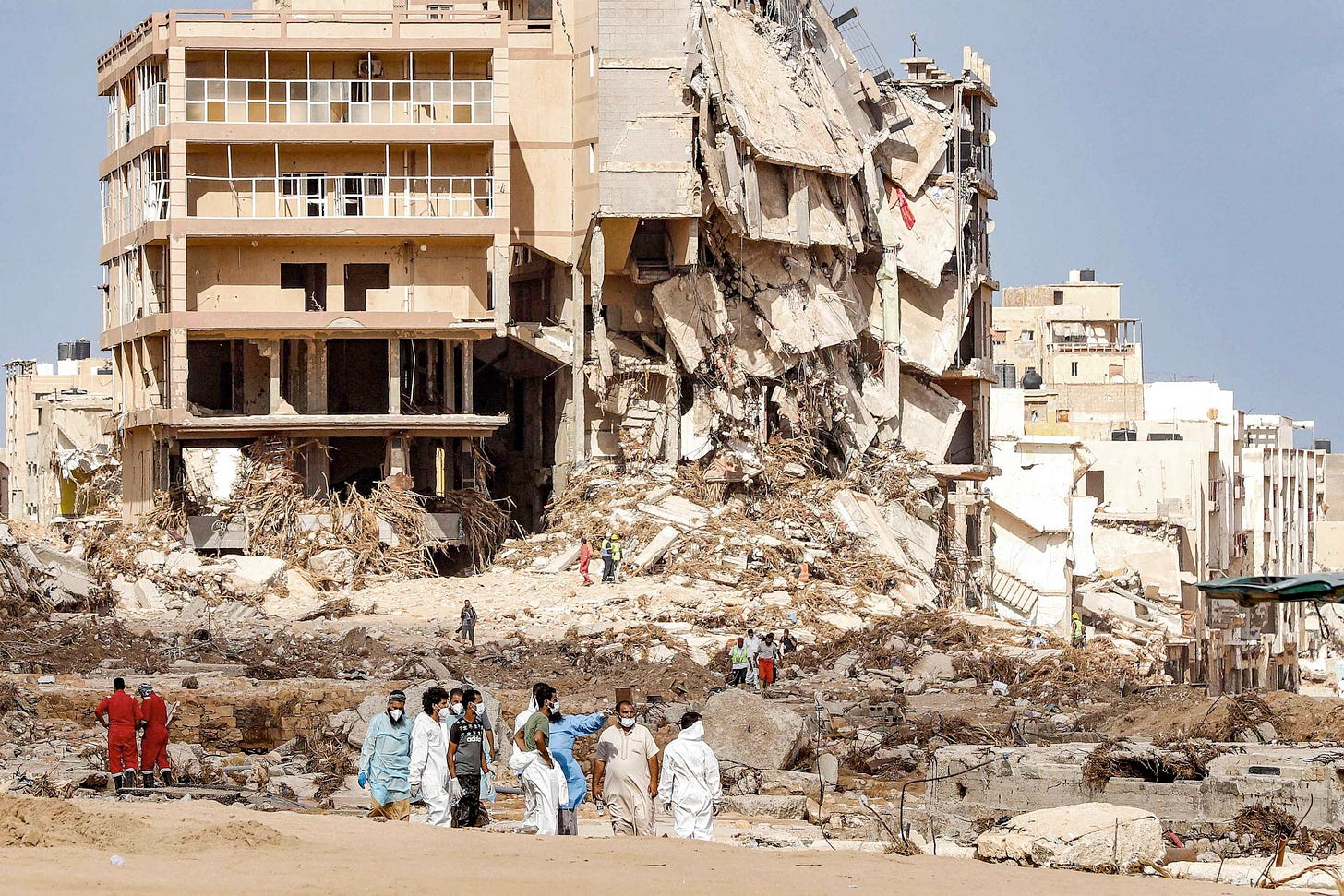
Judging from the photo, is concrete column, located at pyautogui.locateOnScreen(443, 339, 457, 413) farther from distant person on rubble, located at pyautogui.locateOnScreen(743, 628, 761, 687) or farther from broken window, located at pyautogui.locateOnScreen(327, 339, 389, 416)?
distant person on rubble, located at pyautogui.locateOnScreen(743, 628, 761, 687)

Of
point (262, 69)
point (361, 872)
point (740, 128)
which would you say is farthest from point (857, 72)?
point (361, 872)

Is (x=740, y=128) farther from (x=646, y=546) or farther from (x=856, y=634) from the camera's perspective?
(x=856, y=634)

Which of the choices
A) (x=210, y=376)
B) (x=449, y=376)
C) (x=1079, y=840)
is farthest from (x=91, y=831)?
(x=210, y=376)

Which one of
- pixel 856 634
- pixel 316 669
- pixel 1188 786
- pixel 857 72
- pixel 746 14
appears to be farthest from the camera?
pixel 857 72

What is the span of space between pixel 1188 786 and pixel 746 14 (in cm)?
2926

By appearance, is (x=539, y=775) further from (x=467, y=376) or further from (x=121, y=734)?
(x=467, y=376)

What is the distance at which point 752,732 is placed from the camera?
1964 cm

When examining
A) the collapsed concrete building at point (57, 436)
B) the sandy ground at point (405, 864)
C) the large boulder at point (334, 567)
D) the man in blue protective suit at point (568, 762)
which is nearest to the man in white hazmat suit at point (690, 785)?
the sandy ground at point (405, 864)

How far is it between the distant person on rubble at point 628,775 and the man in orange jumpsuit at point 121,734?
5006mm

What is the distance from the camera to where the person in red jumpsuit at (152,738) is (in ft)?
55.1

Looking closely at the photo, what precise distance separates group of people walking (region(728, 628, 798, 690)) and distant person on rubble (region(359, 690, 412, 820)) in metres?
11.6

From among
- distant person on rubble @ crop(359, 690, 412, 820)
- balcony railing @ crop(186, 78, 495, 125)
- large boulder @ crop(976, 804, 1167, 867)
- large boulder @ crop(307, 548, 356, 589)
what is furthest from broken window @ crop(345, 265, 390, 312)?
large boulder @ crop(976, 804, 1167, 867)

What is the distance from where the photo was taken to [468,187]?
136 ft

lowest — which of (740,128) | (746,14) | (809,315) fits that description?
(809,315)
